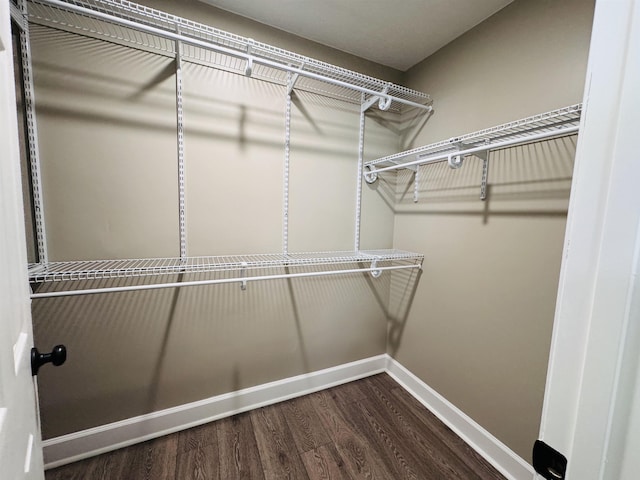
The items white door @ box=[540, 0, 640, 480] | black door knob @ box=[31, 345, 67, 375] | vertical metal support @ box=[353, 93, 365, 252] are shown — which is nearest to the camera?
white door @ box=[540, 0, 640, 480]

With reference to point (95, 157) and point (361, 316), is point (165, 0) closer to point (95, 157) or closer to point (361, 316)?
point (95, 157)

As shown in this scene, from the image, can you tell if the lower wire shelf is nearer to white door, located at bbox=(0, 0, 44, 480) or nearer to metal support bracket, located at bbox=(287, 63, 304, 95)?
white door, located at bbox=(0, 0, 44, 480)

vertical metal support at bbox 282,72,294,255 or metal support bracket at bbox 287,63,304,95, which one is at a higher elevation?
metal support bracket at bbox 287,63,304,95

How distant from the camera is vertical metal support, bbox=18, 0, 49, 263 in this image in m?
1.06

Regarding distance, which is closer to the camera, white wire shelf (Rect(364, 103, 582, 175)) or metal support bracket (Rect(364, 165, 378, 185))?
white wire shelf (Rect(364, 103, 582, 175))

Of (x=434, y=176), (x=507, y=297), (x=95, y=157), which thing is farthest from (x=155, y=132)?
(x=507, y=297)

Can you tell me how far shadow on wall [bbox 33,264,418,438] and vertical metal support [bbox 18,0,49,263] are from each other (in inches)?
9.0

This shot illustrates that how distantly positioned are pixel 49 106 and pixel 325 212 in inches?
57.2

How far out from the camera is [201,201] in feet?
4.64

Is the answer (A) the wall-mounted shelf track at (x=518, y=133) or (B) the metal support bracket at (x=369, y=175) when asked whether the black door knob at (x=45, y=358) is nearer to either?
(A) the wall-mounted shelf track at (x=518, y=133)

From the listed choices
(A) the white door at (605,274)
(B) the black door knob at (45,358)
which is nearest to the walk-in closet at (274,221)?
(B) the black door knob at (45,358)

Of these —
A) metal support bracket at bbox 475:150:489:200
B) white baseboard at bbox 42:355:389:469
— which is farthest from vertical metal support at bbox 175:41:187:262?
metal support bracket at bbox 475:150:489:200

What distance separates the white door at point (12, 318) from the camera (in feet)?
1.33

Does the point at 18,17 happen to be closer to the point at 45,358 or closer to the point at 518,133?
the point at 45,358
